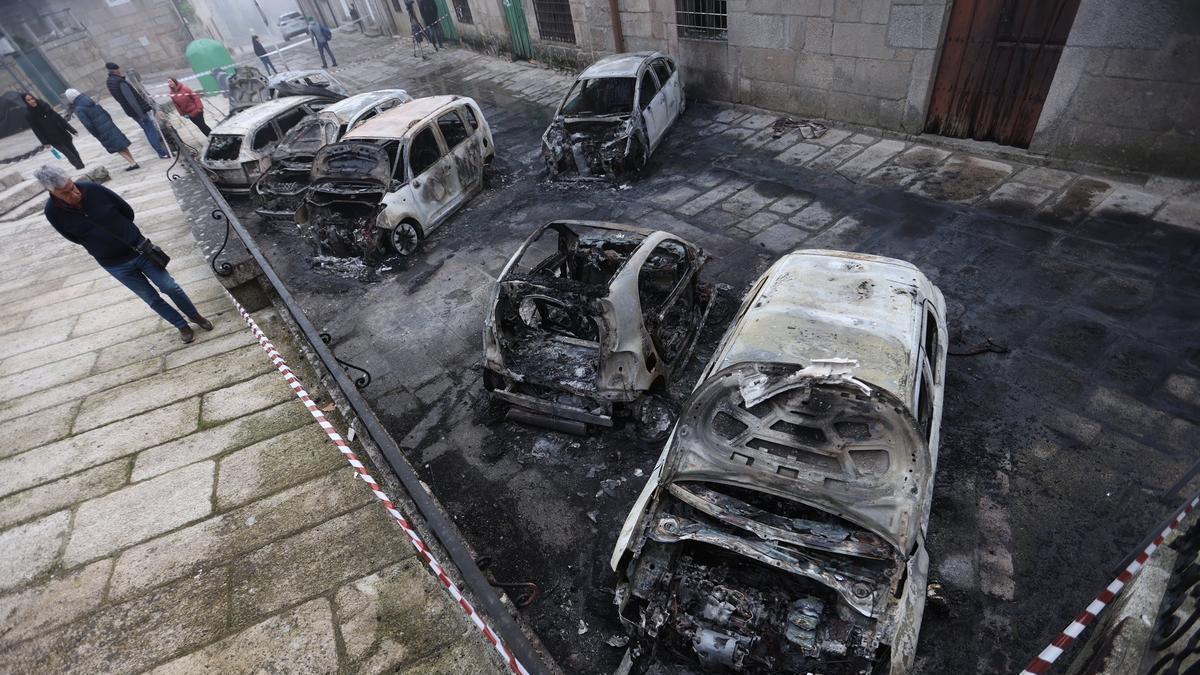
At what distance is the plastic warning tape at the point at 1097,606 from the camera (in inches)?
109

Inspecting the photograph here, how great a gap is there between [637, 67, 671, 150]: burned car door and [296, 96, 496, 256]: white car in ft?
10.9

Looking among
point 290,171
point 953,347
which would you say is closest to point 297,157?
point 290,171

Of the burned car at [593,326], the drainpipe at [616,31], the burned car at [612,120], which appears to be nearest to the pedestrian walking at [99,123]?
the burned car at [612,120]

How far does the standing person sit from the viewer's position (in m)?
21.4

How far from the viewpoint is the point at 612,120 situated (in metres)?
9.56

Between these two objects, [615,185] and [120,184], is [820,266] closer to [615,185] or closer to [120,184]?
[615,185]

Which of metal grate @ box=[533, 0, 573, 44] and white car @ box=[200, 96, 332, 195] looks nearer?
white car @ box=[200, 96, 332, 195]

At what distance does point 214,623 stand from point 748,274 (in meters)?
6.19

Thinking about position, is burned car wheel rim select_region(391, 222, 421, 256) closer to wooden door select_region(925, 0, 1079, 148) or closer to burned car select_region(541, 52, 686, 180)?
burned car select_region(541, 52, 686, 180)

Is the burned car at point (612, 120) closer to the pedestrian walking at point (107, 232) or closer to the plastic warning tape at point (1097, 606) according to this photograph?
the pedestrian walking at point (107, 232)

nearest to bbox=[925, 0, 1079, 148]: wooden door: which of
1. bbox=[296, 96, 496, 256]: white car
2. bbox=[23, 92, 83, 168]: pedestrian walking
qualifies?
bbox=[296, 96, 496, 256]: white car

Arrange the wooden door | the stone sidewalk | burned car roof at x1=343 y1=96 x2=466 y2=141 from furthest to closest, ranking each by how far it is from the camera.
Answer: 1. burned car roof at x1=343 y1=96 x2=466 y2=141
2. the wooden door
3. the stone sidewalk

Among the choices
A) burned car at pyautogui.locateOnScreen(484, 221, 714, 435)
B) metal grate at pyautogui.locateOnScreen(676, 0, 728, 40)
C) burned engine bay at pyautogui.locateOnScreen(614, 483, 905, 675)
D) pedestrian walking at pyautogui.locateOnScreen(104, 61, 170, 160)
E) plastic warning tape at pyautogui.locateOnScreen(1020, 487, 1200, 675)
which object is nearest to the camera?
plastic warning tape at pyautogui.locateOnScreen(1020, 487, 1200, 675)

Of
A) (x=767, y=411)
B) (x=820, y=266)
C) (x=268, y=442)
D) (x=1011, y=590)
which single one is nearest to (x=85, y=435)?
(x=268, y=442)
